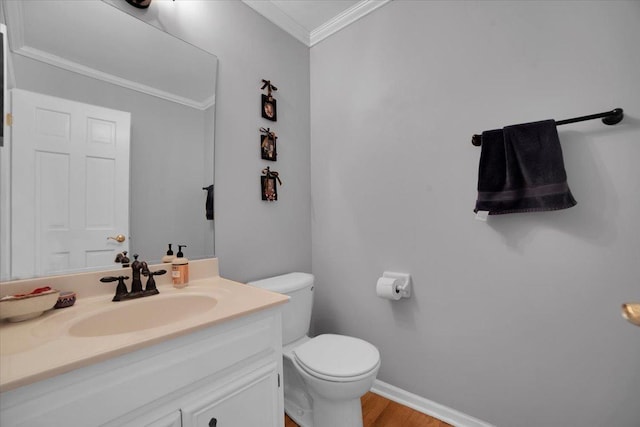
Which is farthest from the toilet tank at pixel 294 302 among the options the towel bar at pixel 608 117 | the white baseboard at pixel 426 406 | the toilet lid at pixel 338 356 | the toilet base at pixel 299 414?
the towel bar at pixel 608 117

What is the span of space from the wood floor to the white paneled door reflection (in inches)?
55.8

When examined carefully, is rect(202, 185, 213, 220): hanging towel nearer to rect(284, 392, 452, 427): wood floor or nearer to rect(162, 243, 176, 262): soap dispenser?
rect(162, 243, 176, 262): soap dispenser

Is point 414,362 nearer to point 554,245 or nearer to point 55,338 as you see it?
point 554,245

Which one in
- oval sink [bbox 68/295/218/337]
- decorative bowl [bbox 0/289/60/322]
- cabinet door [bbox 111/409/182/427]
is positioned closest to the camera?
cabinet door [bbox 111/409/182/427]

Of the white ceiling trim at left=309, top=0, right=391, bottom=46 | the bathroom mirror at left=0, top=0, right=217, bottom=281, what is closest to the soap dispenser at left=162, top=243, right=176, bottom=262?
the bathroom mirror at left=0, top=0, right=217, bottom=281

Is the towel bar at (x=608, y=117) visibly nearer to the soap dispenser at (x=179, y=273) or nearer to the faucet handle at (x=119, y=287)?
the soap dispenser at (x=179, y=273)

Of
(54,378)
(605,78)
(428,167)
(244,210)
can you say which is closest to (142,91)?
(244,210)

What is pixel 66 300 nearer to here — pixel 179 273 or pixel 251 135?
pixel 179 273

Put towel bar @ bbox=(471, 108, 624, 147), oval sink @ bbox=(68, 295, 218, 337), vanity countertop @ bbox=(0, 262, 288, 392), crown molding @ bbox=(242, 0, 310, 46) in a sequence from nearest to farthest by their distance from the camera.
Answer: vanity countertop @ bbox=(0, 262, 288, 392)
oval sink @ bbox=(68, 295, 218, 337)
towel bar @ bbox=(471, 108, 624, 147)
crown molding @ bbox=(242, 0, 310, 46)

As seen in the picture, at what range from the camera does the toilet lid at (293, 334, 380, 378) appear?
124cm

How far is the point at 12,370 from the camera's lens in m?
0.58

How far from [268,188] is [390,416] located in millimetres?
1576

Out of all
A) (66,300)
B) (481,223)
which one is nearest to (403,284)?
(481,223)

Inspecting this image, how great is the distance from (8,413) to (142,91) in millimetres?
1305
